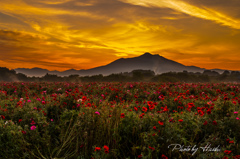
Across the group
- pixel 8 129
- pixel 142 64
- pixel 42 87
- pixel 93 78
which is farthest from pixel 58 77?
pixel 142 64

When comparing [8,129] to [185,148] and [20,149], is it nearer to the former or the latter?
[20,149]

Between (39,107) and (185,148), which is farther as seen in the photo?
(39,107)

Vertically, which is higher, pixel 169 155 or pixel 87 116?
Answer: pixel 87 116

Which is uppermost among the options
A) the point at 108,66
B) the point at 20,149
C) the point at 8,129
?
the point at 108,66

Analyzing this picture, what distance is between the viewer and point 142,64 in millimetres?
85500

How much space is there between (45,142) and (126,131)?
1.64 m

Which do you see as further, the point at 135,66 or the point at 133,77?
the point at 135,66

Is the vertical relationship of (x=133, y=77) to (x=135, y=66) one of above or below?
below

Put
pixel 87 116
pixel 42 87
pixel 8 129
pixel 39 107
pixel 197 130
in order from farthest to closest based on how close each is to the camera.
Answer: pixel 42 87, pixel 39 107, pixel 87 116, pixel 8 129, pixel 197 130

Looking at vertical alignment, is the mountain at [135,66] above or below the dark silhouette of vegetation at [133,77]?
above

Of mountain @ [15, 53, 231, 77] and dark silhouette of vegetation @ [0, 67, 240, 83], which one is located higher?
mountain @ [15, 53, 231, 77]

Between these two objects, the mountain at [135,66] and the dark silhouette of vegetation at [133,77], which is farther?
the mountain at [135,66]

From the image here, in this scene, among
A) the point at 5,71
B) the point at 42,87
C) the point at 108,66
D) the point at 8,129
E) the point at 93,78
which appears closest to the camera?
the point at 8,129

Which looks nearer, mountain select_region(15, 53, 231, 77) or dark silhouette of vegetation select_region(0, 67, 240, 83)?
dark silhouette of vegetation select_region(0, 67, 240, 83)
